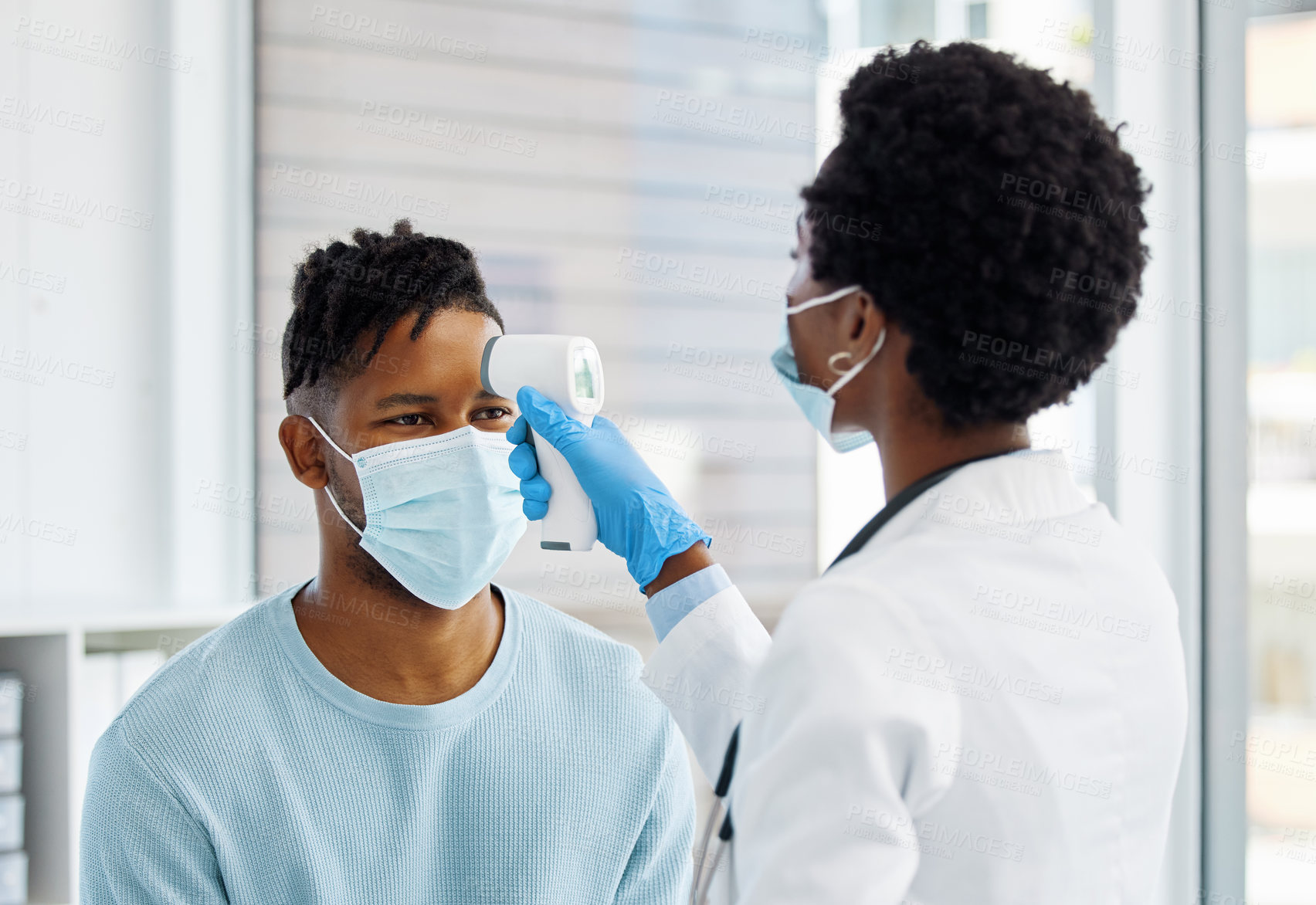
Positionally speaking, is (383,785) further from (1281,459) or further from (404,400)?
(1281,459)

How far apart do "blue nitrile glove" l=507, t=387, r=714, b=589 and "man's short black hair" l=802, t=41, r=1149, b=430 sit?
42 cm

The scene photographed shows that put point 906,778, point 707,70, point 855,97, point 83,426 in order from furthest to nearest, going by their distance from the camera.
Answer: point 707,70 < point 83,426 < point 855,97 < point 906,778

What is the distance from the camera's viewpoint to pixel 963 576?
0.76 m

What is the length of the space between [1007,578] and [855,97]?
16.8 inches

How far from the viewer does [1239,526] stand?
1859 millimetres

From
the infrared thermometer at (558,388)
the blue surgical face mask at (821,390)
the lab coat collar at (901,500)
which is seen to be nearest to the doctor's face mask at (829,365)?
the blue surgical face mask at (821,390)

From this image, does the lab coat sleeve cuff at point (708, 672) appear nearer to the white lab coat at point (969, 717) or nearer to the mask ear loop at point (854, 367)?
the white lab coat at point (969, 717)

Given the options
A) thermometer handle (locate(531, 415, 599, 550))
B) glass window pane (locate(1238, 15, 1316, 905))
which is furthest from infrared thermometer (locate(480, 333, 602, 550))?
glass window pane (locate(1238, 15, 1316, 905))

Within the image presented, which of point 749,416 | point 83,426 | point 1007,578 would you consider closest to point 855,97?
point 1007,578

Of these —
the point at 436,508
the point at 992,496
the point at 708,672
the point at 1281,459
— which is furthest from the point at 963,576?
the point at 1281,459

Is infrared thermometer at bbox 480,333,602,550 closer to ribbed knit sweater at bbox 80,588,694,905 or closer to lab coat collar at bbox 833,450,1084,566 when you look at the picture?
ribbed knit sweater at bbox 80,588,694,905

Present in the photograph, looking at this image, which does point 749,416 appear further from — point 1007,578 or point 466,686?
point 1007,578

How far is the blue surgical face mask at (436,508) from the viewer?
1396 millimetres

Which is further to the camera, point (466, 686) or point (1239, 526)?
point (1239, 526)
